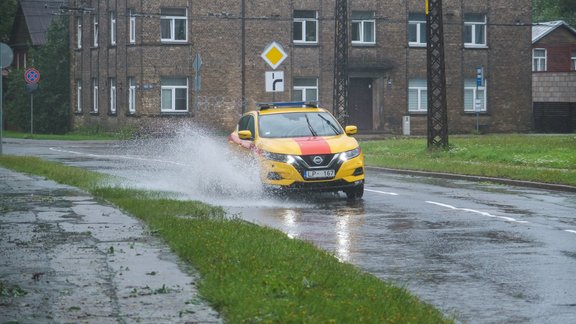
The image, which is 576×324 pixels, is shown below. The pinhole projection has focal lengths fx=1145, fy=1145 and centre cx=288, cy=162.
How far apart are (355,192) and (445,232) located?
19.2 ft

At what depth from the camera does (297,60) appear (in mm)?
56062

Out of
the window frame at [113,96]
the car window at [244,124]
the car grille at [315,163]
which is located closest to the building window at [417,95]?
the window frame at [113,96]

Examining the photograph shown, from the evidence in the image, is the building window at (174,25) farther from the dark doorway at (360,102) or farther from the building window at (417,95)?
the building window at (417,95)

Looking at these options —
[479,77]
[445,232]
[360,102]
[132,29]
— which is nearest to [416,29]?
[479,77]

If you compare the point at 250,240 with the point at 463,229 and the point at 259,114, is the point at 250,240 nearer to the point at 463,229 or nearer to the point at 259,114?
the point at 463,229

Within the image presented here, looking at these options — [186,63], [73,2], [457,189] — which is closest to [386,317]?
[457,189]

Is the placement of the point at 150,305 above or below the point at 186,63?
below

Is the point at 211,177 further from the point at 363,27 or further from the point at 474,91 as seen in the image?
the point at 474,91

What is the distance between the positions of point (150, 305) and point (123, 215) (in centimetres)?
705

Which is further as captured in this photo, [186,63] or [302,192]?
[186,63]

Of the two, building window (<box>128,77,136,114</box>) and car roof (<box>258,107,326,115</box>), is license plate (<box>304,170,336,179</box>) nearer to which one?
car roof (<box>258,107,326,115</box>)

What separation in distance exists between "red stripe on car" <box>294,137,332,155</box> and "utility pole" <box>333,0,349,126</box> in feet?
78.3

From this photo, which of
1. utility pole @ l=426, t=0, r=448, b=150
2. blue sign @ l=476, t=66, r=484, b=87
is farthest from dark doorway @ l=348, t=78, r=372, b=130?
utility pole @ l=426, t=0, r=448, b=150

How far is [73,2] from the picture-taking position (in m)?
65.5
